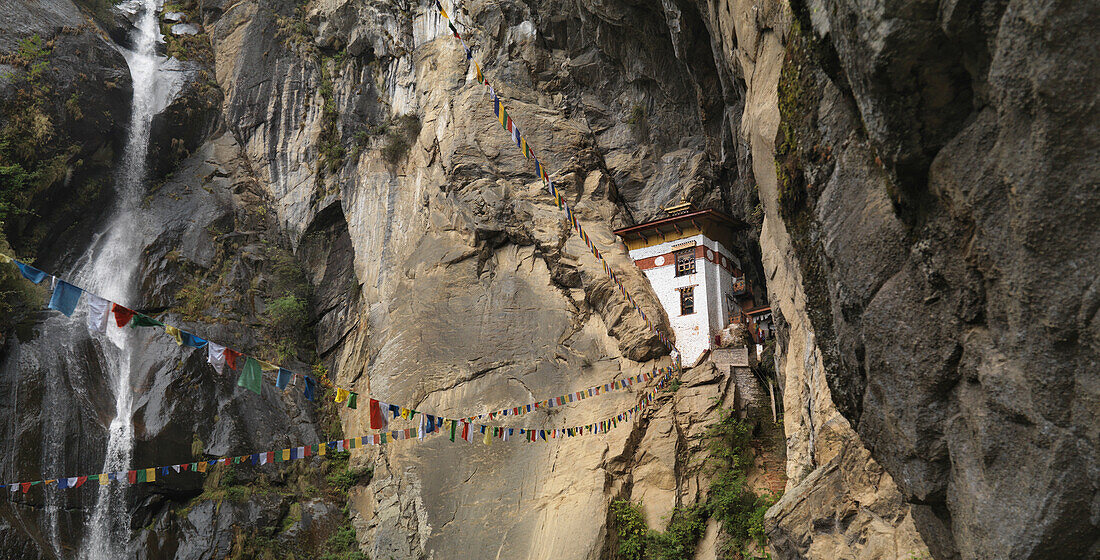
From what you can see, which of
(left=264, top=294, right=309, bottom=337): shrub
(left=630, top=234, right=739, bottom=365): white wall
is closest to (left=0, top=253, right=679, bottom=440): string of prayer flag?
(left=630, top=234, right=739, bottom=365): white wall

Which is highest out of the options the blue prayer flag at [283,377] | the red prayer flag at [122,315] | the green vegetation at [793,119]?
the green vegetation at [793,119]

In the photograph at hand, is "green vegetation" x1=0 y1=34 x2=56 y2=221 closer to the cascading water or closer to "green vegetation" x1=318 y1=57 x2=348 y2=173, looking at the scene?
the cascading water

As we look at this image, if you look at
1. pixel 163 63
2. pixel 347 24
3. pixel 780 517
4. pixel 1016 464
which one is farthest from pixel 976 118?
pixel 163 63

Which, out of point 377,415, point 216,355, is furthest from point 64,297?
point 377,415

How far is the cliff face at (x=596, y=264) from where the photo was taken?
554cm

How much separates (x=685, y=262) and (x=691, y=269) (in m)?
0.43

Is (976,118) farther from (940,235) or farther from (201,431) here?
(201,431)

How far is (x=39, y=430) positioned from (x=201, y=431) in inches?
172

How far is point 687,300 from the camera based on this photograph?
26.3 metres

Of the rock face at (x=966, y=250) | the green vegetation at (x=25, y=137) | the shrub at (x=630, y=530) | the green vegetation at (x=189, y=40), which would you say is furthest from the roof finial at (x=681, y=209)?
the green vegetation at (x=189, y=40)

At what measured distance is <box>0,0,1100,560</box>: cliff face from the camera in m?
5.54

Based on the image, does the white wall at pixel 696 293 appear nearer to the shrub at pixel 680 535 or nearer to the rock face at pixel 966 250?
the shrub at pixel 680 535

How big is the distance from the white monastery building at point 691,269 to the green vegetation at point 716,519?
540 cm

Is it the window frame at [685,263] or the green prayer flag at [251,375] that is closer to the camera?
the green prayer flag at [251,375]
